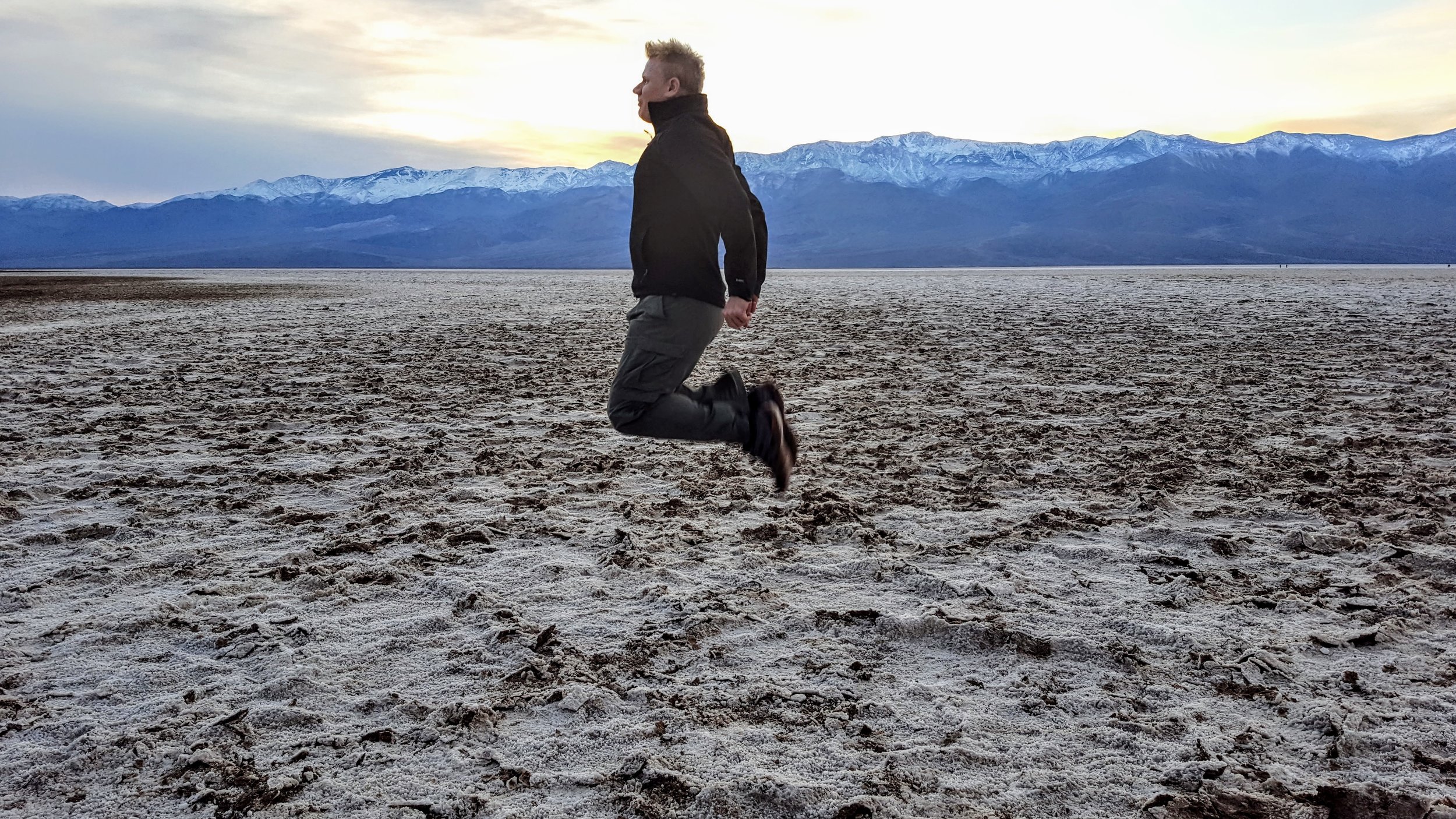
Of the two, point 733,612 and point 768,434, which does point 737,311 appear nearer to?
point 768,434

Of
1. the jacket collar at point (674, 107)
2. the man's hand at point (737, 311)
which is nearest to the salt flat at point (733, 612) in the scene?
the man's hand at point (737, 311)

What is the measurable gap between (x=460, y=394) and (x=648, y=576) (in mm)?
5824

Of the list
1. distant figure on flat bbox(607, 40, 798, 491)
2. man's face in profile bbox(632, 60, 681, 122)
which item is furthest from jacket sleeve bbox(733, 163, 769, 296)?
man's face in profile bbox(632, 60, 681, 122)

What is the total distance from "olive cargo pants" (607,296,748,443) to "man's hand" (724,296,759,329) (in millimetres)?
66

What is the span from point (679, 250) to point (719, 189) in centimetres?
29

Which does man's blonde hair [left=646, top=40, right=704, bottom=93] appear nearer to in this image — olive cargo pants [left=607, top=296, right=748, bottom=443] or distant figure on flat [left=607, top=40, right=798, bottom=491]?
distant figure on flat [left=607, top=40, right=798, bottom=491]

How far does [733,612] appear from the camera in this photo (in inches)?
139

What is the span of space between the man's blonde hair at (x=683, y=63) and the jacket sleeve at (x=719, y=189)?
249mm

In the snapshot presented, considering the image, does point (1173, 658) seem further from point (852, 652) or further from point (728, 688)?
point (728, 688)

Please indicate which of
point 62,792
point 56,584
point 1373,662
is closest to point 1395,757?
point 1373,662

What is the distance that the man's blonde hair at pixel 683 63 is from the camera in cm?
387

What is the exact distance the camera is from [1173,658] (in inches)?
122

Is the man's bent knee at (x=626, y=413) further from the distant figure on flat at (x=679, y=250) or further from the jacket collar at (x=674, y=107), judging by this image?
the jacket collar at (x=674, y=107)

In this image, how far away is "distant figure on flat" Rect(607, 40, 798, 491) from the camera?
373 cm
